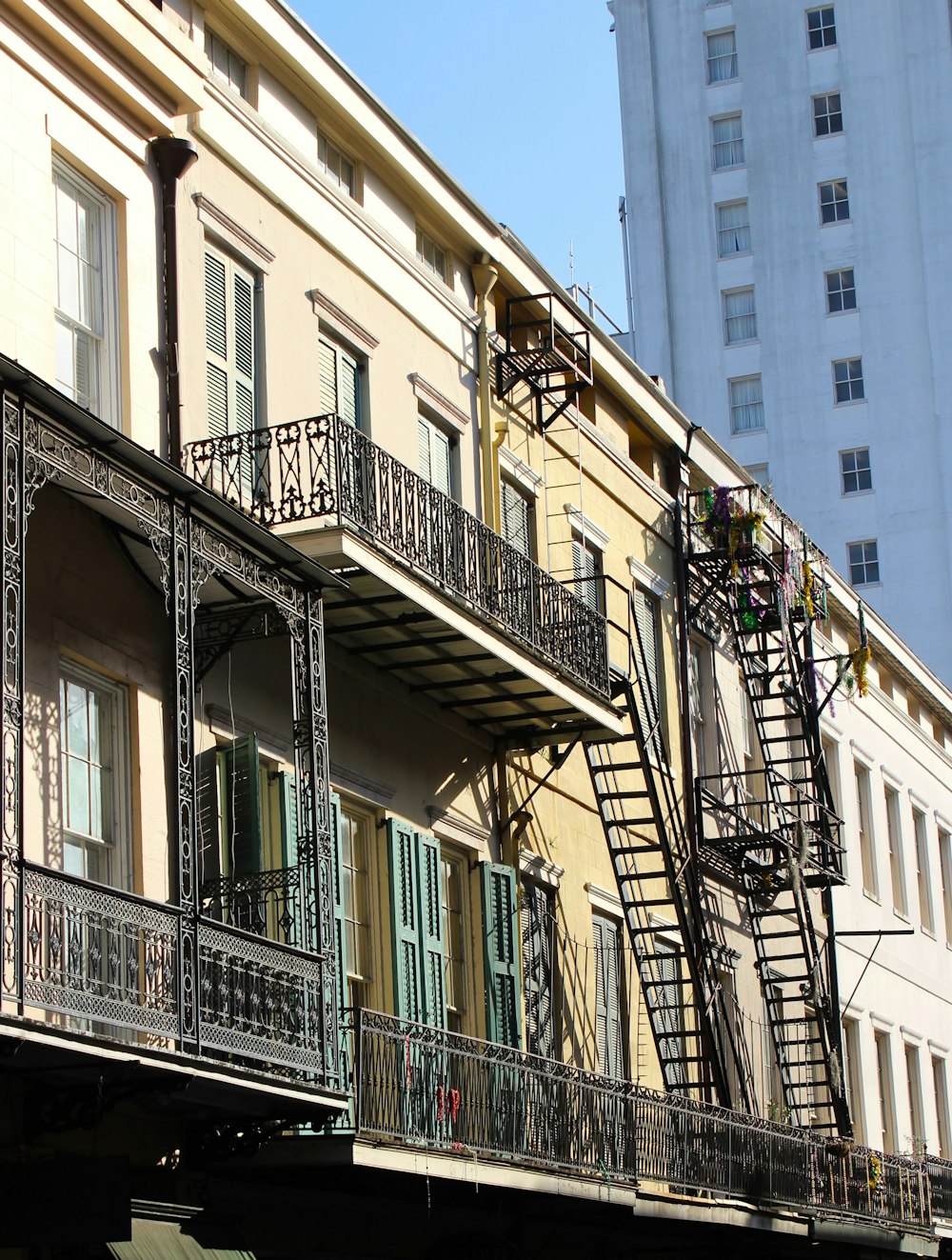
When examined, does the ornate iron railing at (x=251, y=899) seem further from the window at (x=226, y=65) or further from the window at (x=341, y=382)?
the window at (x=226, y=65)

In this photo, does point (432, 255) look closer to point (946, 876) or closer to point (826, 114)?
point (946, 876)

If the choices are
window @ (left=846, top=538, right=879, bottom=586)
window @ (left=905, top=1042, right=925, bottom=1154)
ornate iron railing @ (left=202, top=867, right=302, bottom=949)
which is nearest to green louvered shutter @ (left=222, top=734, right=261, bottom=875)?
ornate iron railing @ (left=202, top=867, right=302, bottom=949)

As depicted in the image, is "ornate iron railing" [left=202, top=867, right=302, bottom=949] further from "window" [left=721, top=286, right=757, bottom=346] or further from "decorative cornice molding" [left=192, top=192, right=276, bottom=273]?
"window" [left=721, top=286, right=757, bottom=346]

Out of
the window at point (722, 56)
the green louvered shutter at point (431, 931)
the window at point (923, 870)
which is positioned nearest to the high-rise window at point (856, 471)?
the window at point (722, 56)

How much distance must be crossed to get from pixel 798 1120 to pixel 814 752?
4888mm

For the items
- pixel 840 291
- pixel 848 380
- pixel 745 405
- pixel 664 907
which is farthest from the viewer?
pixel 840 291

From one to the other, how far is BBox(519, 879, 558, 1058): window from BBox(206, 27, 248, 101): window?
25.5 feet

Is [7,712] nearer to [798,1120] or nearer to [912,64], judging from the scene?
[798,1120]

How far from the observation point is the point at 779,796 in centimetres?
2925

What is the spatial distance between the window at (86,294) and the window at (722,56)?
4972 cm

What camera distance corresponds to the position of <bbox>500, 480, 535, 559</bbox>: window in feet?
73.5

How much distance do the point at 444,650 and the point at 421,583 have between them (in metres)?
1.41

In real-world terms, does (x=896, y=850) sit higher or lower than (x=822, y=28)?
lower

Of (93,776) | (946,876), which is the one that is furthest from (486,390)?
(946,876)
